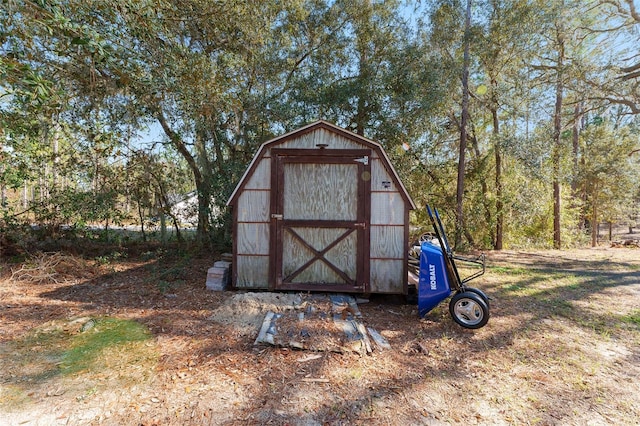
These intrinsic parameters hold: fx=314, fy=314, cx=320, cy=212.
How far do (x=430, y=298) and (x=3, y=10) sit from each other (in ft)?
21.0

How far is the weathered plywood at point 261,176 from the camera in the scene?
17.3 ft

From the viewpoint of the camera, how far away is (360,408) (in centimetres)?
249

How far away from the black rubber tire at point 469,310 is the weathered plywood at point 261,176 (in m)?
3.31

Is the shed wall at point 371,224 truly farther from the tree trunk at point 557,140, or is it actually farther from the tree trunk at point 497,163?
the tree trunk at point 557,140

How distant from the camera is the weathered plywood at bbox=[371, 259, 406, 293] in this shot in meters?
5.12

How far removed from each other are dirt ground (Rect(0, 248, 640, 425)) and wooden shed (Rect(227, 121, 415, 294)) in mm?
640

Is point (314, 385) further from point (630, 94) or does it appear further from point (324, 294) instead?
point (630, 94)

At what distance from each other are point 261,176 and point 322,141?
1.18 m

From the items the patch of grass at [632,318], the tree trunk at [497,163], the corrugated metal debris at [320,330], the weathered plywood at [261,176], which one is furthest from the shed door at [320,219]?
the tree trunk at [497,163]

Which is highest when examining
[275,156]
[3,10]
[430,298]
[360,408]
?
[3,10]

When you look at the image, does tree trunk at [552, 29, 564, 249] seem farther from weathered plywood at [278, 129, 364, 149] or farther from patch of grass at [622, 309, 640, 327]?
weathered plywood at [278, 129, 364, 149]

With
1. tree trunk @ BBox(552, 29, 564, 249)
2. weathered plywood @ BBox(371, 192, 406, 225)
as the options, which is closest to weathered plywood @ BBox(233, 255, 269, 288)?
weathered plywood @ BBox(371, 192, 406, 225)

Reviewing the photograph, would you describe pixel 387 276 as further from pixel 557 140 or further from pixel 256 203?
pixel 557 140

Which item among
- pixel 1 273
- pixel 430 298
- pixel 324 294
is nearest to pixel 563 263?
pixel 430 298
